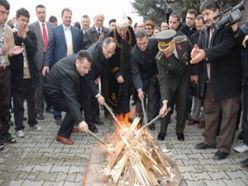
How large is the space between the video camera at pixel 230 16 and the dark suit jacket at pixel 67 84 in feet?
8.34

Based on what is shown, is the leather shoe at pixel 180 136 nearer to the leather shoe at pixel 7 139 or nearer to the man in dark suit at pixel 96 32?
the leather shoe at pixel 7 139

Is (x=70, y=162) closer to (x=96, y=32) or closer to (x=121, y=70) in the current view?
(x=121, y=70)

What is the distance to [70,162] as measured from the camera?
18.4 feet

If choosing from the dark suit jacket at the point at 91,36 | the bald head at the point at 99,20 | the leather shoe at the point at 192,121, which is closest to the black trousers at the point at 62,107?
the leather shoe at the point at 192,121

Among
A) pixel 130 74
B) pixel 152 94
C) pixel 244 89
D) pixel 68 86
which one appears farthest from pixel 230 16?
pixel 130 74

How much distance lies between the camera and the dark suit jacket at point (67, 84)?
5.86 metres

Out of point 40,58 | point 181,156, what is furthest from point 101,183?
point 40,58

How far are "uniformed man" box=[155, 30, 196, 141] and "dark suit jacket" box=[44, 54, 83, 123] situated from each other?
1497 millimetres

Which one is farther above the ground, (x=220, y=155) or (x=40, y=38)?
(x=40, y=38)

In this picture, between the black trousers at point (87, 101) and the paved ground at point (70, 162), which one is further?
the black trousers at point (87, 101)

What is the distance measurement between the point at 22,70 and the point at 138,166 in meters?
3.50

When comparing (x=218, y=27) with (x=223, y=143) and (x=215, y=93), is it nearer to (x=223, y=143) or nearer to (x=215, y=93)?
(x=215, y=93)

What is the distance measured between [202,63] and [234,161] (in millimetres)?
1781

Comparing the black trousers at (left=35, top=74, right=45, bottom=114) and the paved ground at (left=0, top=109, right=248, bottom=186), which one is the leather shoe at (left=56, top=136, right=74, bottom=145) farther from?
the black trousers at (left=35, top=74, right=45, bottom=114)
